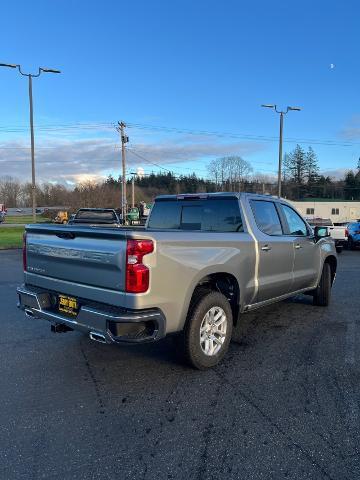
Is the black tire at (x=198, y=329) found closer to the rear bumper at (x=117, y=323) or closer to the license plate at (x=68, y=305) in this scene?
the rear bumper at (x=117, y=323)

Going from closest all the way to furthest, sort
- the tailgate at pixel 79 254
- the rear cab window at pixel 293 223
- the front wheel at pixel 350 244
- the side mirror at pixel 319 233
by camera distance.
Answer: the tailgate at pixel 79 254
the rear cab window at pixel 293 223
the side mirror at pixel 319 233
the front wheel at pixel 350 244

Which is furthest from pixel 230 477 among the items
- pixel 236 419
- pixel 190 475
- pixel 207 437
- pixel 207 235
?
pixel 207 235

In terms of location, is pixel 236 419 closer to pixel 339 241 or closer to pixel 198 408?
pixel 198 408

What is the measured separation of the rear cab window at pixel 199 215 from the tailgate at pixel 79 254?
→ 1.80 meters

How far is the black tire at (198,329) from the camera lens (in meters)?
4.27

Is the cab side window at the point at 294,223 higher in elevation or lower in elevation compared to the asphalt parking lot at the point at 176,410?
higher

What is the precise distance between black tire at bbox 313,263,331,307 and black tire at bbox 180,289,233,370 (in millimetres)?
3304

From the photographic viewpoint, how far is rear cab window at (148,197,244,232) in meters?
5.42

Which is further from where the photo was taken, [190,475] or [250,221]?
[250,221]

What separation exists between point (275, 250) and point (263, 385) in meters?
2.05

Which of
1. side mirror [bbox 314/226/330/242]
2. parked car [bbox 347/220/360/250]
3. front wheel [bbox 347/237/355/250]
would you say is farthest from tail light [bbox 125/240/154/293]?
front wheel [bbox 347/237/355/250]

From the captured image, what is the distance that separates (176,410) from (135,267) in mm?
1262

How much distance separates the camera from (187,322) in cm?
429

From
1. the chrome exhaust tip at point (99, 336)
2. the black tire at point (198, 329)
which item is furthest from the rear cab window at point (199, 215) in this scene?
the chrome exhaust tip at point (99, 336)
